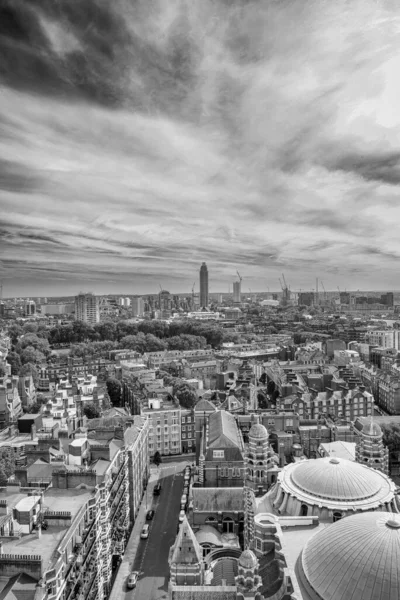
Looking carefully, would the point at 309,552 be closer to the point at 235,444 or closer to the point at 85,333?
the point at 235,444

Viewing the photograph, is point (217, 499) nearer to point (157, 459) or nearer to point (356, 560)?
point (356, 560)

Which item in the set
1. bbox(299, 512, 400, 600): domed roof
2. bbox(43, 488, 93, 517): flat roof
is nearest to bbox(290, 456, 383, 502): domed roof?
bbox(299, 512, 400, 600): domed roof

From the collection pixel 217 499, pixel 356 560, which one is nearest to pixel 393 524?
pixel 356 560

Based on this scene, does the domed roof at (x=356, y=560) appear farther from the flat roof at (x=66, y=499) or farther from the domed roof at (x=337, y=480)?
the flat roof at (x=66, y=499)

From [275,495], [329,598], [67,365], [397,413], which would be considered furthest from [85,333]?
[329,598]

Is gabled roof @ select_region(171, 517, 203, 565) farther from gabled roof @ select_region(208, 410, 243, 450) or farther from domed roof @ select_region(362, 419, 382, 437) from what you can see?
domed roof @ select_region(362, 419, 382, 437)
